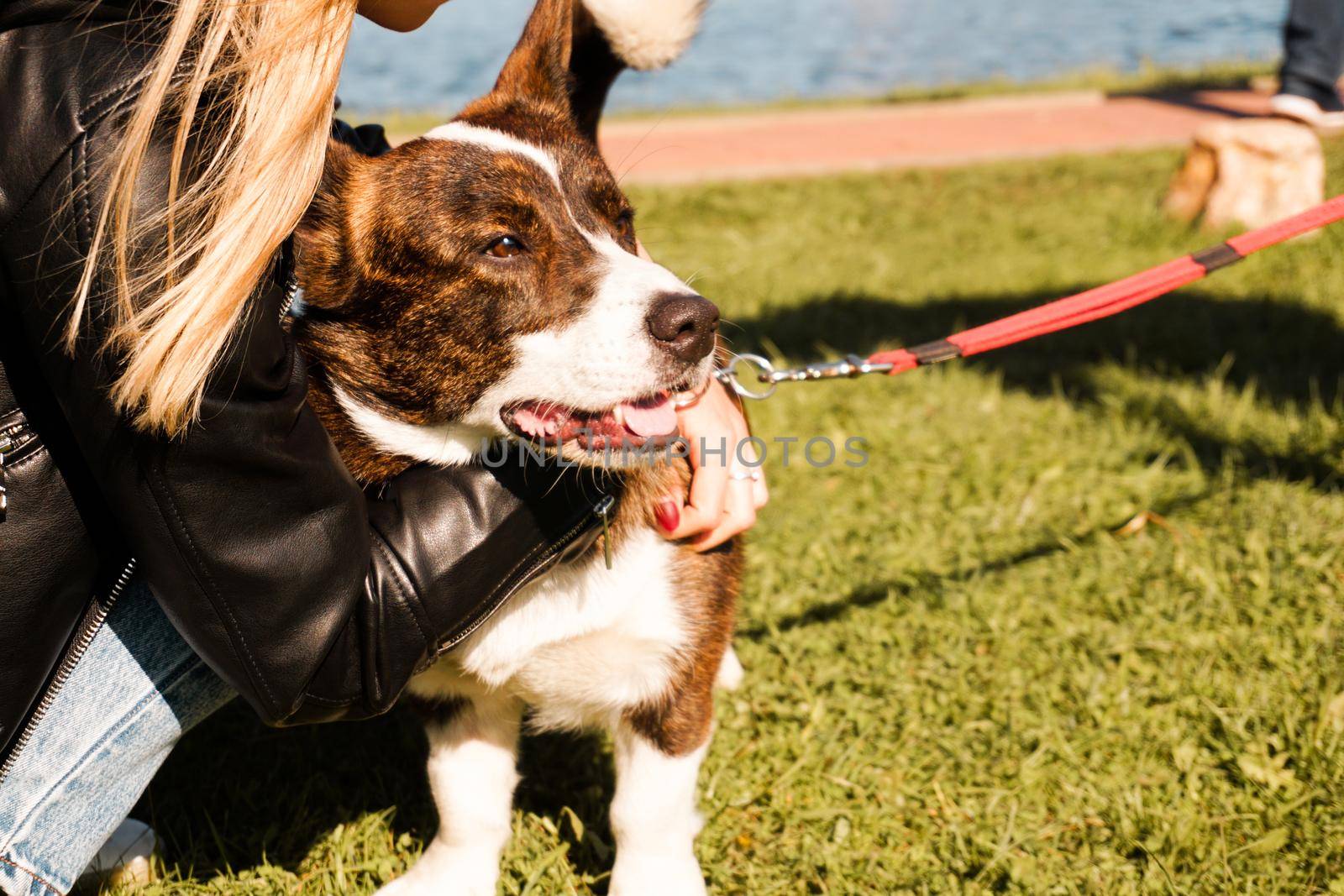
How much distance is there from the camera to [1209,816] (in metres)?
2.30

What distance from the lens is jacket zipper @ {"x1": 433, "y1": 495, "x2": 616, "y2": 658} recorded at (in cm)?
178

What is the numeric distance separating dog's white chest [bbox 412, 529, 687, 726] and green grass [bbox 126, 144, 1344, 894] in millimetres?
455

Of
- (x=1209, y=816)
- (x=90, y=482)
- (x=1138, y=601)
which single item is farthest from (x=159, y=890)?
(x=1138, y=601)

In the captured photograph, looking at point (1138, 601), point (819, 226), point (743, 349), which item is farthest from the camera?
point (819, 226)

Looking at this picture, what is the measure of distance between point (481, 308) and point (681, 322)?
1.14 ft

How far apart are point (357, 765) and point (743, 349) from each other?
2.82 m

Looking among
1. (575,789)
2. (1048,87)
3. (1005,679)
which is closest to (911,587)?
(1005,679)

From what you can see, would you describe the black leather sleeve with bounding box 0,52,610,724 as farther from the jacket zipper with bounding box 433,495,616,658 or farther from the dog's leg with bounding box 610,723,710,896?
the dog's leg with bounding box 610,723,710,896

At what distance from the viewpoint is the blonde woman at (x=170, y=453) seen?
135cm

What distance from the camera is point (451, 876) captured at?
2141 millimetres

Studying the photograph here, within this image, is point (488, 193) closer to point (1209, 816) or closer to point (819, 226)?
point (1209, 816)

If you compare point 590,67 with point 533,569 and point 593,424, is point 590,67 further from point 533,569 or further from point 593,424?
point 533,569

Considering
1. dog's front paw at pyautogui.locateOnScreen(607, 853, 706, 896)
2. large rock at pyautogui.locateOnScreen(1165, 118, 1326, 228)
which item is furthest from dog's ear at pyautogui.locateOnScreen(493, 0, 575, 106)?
large rock at pyautogui.locateOnScreen(1165, 118, 1326, 228)

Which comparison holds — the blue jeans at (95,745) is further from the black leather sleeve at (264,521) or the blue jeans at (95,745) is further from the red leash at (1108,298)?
the red leash at (1108,298)
